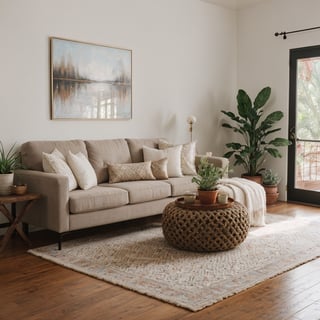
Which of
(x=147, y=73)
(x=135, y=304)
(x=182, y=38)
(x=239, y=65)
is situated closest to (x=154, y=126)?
(x=147, y=73)

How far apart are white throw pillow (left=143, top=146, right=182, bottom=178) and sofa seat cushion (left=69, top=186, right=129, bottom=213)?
94 centimetres

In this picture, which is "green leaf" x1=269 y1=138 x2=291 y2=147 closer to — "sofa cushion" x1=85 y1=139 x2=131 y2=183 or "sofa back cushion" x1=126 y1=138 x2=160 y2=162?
"sofa back cushion" x1=126 y1=138 x2=160 y2=162

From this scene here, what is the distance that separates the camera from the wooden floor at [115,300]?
262 centimetres

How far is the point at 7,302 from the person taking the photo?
2.83 meters

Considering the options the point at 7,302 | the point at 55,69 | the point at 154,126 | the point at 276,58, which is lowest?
the point at 7,302

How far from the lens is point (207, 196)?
384 centimetres

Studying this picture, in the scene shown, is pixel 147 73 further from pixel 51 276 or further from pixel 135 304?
pixel 135 304

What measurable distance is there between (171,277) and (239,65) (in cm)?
451

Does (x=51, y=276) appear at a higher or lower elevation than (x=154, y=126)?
lower

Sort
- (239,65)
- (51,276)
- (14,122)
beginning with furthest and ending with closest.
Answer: (239,65) < (14,122) < (51,276)

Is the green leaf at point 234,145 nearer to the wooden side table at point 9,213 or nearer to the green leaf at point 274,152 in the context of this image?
the green leaf at point 274,152

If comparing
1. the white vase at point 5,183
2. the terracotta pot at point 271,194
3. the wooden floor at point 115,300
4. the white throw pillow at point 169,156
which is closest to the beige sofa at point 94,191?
the white throw pillow at point 169,156

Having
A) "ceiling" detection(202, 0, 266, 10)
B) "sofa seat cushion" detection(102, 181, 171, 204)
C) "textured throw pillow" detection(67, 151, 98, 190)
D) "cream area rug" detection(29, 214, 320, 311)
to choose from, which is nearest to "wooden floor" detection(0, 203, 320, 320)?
"cream area rug" detection(29, 214, 320, 311)

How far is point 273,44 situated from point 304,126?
1275 millimetres
